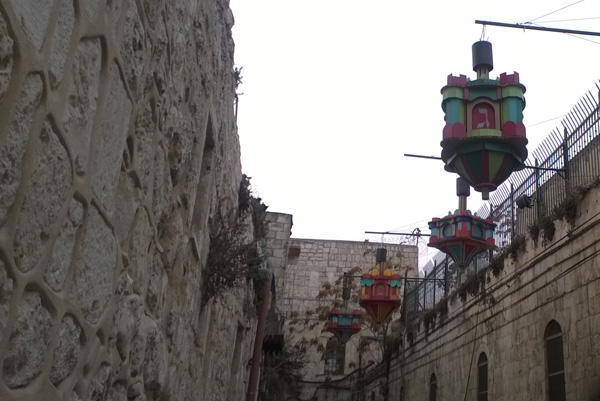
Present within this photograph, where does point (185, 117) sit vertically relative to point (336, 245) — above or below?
below

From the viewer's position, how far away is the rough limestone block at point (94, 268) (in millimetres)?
2168

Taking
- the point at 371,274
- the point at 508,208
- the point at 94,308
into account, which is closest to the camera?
the point at 94,308

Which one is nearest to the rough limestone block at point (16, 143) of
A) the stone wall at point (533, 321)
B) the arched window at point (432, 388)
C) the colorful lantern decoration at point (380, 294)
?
the stone wall at point (533, 321)

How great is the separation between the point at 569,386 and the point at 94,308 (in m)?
7.27

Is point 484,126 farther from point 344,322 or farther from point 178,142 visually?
point 344,322

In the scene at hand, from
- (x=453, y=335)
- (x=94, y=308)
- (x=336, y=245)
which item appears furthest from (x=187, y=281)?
(x=336, y=245)

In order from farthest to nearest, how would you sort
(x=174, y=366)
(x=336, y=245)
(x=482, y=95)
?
(x=336, y=245), (x=482, y=95), (x=174, y=366)

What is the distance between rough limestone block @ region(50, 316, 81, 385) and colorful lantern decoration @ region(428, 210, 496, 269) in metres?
10.1

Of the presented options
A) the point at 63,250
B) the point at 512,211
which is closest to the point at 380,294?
the point at 512,211

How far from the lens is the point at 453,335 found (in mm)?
13648

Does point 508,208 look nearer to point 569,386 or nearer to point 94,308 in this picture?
point 569,386

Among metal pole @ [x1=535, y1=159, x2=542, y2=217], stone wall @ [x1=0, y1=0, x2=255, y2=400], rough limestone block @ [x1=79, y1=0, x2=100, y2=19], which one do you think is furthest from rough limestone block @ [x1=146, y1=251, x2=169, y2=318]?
metal pole @ [x1=535, y1=159, x2=542, y2=217]

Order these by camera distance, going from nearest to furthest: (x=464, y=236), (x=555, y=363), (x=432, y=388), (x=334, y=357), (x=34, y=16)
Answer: (x=34, y=16), (x=555, y=363), (x=464, y=236), (x=432, y=388), (x=334, y=357)

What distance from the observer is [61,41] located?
1.86 metres
